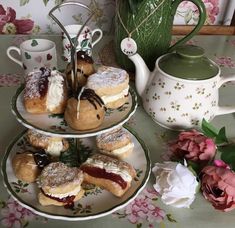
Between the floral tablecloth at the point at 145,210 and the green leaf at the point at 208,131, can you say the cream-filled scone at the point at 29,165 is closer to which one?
the floral tablecloth at the point at 145,210

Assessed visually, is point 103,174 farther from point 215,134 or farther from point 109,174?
point 215,134

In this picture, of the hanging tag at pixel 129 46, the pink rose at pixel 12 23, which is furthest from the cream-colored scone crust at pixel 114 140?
the pink rose at pixel 12 23

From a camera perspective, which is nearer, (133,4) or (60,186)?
(60,186)

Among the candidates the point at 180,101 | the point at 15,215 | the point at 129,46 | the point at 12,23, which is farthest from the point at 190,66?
the point at 12,23

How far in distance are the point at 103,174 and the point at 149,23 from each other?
1.41 feet

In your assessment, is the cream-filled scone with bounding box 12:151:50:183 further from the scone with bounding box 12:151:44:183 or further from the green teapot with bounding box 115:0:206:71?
the green teapot with bounding box 115:0:206:71

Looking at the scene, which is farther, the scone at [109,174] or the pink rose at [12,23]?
the pink rose at [12,23]

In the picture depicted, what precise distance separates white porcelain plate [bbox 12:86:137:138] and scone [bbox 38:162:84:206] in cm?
7

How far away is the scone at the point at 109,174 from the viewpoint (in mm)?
555

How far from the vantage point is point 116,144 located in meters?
0.62

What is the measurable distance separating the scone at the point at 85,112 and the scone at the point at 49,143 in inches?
3.9

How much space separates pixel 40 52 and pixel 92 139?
0.93ft

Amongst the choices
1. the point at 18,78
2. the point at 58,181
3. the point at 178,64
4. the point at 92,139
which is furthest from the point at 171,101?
the point at 18,78

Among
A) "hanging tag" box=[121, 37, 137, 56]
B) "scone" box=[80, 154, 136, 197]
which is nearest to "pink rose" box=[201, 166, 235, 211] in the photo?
"scone" box=[80, 154, 136, 197]
